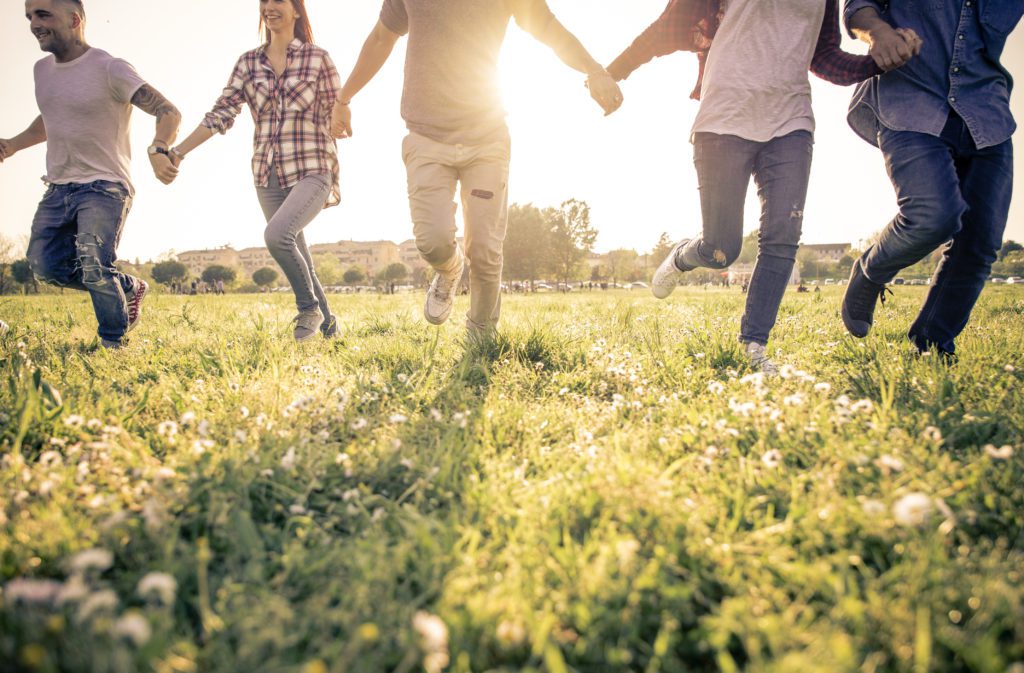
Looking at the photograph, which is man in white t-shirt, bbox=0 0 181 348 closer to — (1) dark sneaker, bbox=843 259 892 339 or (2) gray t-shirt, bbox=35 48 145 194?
(2) gray t-shirt, bbox=35 48 145 194

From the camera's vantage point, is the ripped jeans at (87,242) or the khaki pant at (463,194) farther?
the ripped jeans at (87,242)

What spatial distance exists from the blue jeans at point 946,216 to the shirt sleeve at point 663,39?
5.16ft

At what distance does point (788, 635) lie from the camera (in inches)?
39.8

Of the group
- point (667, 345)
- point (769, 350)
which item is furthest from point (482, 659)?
point (769, 350)

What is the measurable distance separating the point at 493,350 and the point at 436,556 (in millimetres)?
2416

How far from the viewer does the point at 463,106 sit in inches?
151

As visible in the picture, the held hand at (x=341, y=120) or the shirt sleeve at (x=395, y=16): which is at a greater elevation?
the shirt sleeve at (x=395, y=16)

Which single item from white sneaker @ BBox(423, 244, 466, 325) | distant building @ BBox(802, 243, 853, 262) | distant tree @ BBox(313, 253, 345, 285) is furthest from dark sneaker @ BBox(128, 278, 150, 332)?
distant building @ BBox(802, 243, 853, 262)

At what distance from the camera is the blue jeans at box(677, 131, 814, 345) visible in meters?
3.36

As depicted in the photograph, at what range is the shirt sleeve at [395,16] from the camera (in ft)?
12.8

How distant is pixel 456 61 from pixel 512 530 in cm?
358

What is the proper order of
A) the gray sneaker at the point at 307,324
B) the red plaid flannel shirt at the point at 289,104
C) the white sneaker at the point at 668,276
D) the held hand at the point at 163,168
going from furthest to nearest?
the red plaid flannel shirt at the point at 289,104
the gray sneaker at the point at 307,324
the white sneaker at the point at 668,276
the held hand at the point at 163,168

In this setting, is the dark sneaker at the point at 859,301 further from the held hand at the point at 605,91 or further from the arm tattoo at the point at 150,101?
the arm tattoo at the point at 150,101

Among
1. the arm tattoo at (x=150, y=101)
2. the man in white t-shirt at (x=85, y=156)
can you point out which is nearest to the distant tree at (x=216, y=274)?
the man in white t-shirt at (x=85, y=156)
